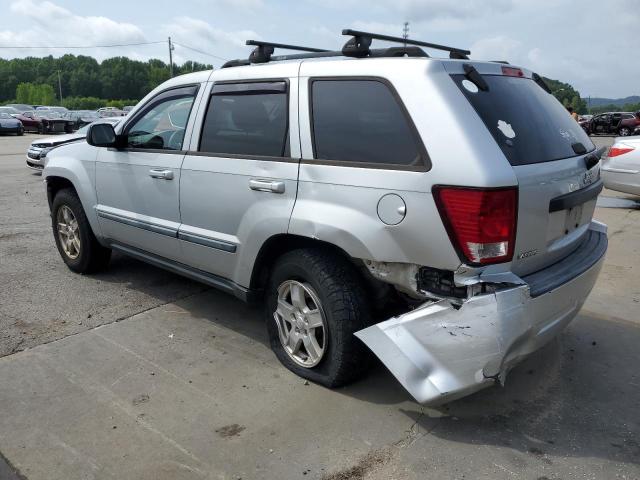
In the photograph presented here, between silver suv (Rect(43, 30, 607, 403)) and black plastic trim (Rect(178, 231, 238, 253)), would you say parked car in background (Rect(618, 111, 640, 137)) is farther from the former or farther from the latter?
black plastic trim (Rect(178, 231, 238, 253))

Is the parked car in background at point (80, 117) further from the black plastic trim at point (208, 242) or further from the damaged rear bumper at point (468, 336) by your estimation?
the damaged rear bumper at point (468, 336)

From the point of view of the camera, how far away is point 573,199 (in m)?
3.02

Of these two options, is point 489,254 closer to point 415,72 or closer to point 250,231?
point 415,72

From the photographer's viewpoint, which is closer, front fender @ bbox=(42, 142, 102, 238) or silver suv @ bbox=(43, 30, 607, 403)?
silver suv @ bbox=(43, 30, 607, 403)

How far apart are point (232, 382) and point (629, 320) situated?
10.4ft

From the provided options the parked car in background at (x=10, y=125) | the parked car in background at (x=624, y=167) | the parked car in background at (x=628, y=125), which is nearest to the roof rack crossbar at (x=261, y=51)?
the parked car in background at (x=624, y=167)

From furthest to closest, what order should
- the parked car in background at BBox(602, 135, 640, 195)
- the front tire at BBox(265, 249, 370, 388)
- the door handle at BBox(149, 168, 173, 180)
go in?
1. the parked car in background at BBox(602, 135, 640, 195)
2. the door handle at BBox(149, 168, 173, 180)
3. the front tire at BBox(265, 249, 370, 388)

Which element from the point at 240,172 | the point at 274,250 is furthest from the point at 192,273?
the point at 240,172

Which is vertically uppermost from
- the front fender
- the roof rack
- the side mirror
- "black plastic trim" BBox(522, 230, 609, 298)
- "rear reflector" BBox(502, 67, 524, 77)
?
the roof rack

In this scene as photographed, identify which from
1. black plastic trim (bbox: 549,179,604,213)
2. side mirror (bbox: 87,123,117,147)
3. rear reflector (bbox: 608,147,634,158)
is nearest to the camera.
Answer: black plastic trim (bbox: 549,179,604,213)

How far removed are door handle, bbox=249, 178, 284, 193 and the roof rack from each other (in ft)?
2.84

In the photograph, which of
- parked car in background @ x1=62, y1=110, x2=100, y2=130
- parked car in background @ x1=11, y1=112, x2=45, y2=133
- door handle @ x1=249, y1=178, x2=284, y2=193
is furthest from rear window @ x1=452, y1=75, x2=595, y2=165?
parked car in background @ x1=11, y1=112, x2=45, y2=133

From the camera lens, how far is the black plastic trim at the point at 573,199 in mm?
2872

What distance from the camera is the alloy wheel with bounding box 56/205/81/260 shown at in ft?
17.6
